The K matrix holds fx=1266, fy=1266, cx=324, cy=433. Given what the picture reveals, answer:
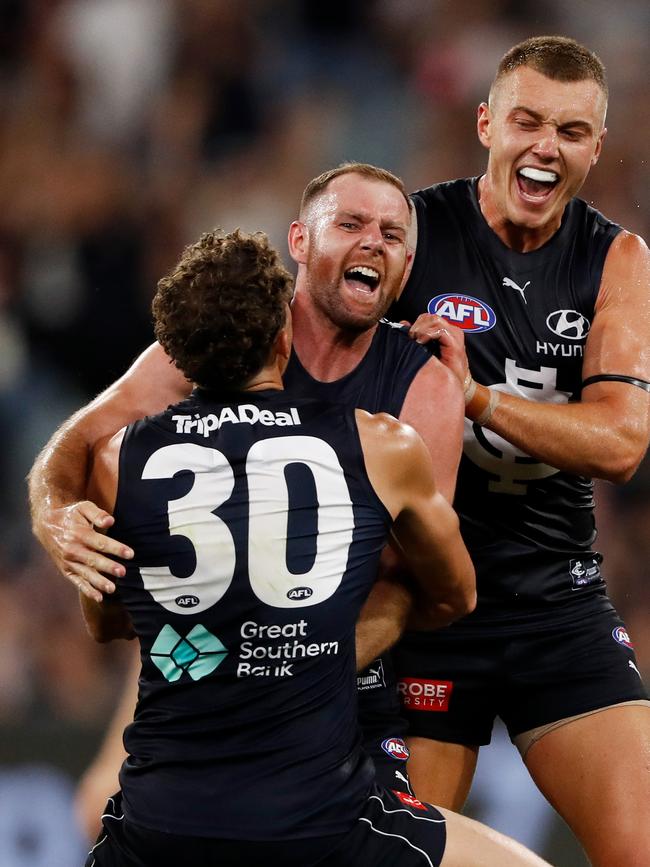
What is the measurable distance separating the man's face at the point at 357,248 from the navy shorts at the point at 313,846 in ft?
4.06

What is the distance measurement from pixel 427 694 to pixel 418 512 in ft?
4.07

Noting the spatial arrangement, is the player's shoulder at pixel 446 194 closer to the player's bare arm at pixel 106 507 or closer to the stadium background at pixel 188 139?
the player's bare arm at pixel 106 507

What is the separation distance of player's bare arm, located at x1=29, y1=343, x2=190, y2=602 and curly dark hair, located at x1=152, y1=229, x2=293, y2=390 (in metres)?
0.39

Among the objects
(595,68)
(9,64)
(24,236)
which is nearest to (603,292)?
(595,68)

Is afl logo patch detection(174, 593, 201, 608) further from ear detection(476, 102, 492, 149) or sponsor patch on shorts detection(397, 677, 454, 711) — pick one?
ear detection(476, 102, 492, 149)

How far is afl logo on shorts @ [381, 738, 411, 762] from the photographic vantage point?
10.9 ft

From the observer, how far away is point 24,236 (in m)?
7.09

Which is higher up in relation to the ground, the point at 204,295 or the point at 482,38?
the point at 482,38

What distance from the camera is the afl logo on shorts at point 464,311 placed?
3.70 metres

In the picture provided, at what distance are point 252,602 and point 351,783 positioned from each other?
43 centimetres

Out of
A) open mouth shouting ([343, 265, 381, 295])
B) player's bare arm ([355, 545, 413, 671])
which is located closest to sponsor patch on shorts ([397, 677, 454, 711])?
player's bare arm ([355, 545, 413, 671])

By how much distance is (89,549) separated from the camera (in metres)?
2.68

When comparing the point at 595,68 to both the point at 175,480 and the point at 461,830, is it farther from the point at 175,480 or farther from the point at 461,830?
the point at 461,830

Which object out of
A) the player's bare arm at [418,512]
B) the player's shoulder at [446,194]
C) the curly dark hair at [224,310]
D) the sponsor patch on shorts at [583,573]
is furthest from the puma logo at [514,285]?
the curly dark hair at [224,310]
